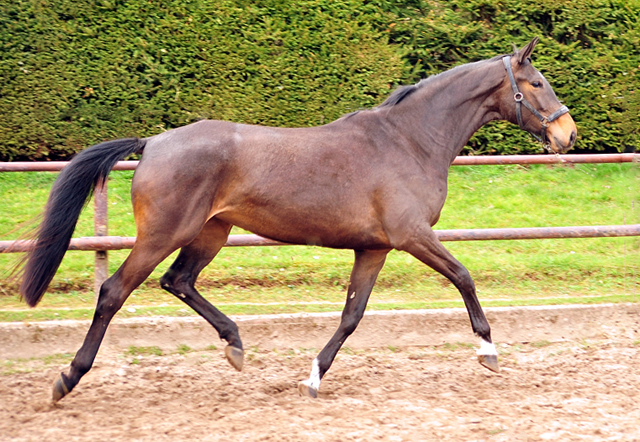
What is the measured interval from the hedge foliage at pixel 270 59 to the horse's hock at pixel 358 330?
11.2ft

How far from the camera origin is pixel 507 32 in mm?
8320

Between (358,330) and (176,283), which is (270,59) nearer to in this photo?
(358,330)

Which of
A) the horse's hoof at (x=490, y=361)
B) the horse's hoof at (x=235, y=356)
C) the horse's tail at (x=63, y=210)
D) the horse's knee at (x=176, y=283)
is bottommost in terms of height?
the horse's hoof at (x=235, y=356)

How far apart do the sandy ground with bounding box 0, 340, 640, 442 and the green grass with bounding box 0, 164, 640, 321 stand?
1.94 ft

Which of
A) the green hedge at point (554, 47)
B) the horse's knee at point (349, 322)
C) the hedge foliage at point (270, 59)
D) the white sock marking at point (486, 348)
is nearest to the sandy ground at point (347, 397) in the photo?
the white sock marking at point (486, 348)

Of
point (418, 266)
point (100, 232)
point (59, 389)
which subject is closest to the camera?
point (59, 389)

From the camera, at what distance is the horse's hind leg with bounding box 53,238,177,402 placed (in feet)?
12.6

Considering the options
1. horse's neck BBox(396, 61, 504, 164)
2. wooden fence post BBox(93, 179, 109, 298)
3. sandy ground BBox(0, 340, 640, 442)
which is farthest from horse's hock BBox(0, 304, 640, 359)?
horse's neck BBox(396, 61, 504, 164)

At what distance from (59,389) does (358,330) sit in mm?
2205

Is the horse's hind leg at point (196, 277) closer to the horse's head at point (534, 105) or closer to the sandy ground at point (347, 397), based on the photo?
the sandy ground at point (347, 397)

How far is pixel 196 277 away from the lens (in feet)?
14.6

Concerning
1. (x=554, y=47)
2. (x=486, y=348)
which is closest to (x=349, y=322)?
(x=486, y=348)

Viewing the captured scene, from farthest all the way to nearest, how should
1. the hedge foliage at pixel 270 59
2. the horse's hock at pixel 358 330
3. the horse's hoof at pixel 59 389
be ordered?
the hedge foliage at pixel 270 59 < the horse's hock at pixel 358 330 < the horse's hoof at pixel 59 389

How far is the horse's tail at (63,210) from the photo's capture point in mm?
4020
